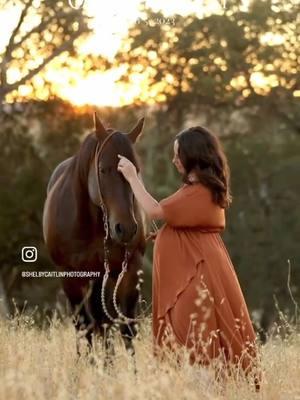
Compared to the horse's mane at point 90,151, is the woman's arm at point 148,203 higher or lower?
lower

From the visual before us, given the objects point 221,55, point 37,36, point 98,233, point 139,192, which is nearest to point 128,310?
point 98,233

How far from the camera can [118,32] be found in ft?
66.0

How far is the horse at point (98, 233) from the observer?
20.0ft

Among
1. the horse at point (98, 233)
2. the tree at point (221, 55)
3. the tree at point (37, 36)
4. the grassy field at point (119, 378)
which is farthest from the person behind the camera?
the tree at point (221, 55)

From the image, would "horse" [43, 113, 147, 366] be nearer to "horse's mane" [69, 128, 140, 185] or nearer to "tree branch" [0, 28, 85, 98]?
"horse's mane" [69, 128, 140, 185]

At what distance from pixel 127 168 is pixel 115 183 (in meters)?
0.25

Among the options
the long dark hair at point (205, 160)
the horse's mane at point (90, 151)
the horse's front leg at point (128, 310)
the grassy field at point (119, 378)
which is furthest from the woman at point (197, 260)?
the horse's front leg at point (128, 310)

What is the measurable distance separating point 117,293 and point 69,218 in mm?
711

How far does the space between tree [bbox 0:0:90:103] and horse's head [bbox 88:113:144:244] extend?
1143 cm

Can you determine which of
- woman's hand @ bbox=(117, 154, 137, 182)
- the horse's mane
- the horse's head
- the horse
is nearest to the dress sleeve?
woman's hand @ bbox=(117, 154, 137, 182)

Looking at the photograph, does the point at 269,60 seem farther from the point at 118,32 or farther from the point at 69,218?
the point at 69,218

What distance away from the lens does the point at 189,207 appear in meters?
5.18

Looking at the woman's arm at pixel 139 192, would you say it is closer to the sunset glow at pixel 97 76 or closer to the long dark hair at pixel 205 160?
the long dark hair at pixel 205 160

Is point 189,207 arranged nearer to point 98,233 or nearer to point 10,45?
point 98,233
